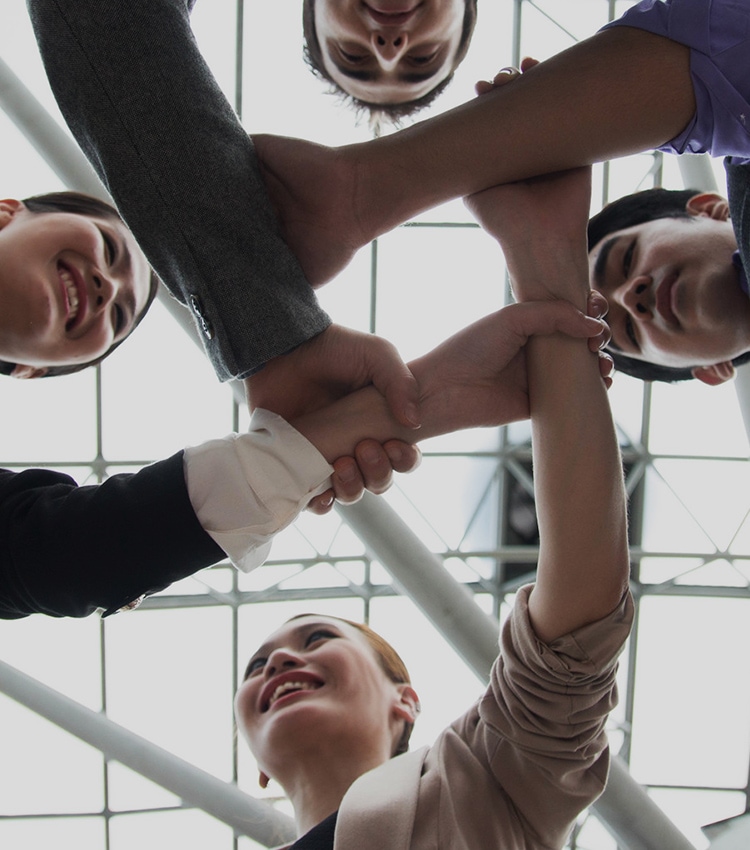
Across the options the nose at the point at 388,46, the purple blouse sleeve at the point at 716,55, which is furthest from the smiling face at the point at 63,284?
the purple blouse sleeve at the point at 716,55

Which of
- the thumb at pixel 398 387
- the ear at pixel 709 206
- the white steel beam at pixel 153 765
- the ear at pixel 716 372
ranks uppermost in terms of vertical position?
the ear at pixel 709 206

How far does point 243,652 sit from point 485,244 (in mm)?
4856

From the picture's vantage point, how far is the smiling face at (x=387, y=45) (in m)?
4.81

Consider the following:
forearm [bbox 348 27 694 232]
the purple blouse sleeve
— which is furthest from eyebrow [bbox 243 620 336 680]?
the purple blouse sleeve

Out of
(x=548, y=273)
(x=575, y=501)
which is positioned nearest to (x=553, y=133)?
(x=548, y=273)

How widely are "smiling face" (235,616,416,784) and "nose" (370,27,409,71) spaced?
2798 mm

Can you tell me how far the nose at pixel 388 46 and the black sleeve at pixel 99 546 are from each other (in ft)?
10.2

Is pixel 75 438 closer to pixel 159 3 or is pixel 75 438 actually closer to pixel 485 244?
pixel 485 244

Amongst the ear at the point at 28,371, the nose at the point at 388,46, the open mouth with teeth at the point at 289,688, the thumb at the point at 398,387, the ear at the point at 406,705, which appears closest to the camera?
the thumb at the point at 398,387

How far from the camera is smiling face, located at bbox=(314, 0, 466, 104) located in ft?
15.8

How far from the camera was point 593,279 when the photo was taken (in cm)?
375

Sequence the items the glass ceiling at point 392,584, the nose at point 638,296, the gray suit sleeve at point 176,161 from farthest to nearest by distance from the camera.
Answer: the glass ceiling at point 392,584
the nose at point 638,296
the gray suit sleeve at point 176,161

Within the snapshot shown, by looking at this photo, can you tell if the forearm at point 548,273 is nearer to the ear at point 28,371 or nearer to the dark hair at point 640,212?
the dark hair at point 640,212

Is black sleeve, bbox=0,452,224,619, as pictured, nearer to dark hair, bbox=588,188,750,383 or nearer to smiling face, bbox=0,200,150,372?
smiling face, bbox=0,200,150,372
